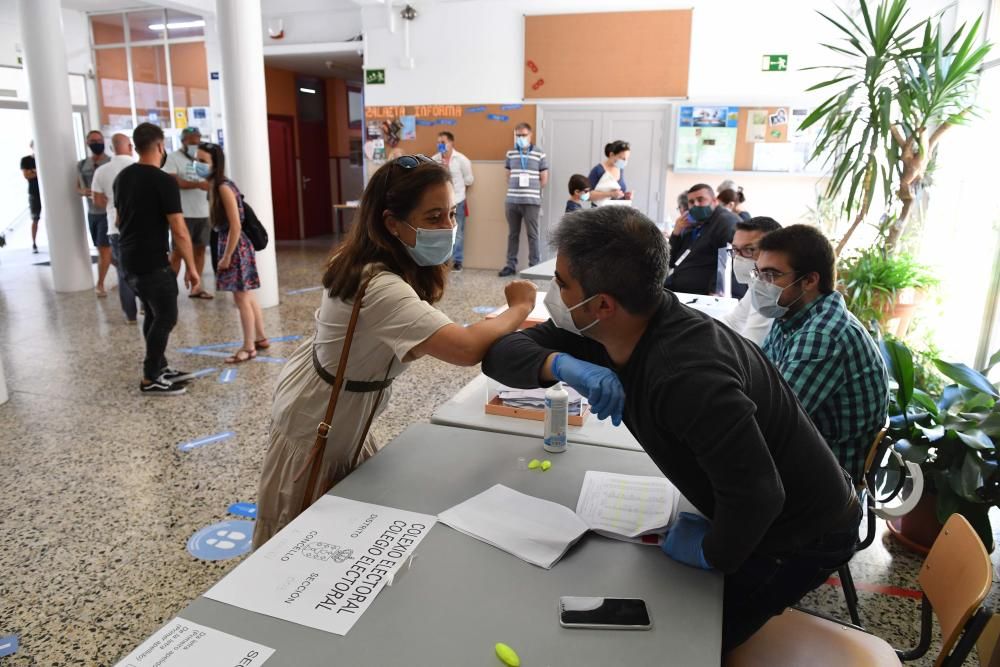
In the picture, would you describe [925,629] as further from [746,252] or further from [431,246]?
[746,252]

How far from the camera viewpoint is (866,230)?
685cm

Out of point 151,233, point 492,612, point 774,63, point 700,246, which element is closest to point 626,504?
point 492,612

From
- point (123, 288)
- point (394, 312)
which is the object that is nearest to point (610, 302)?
point (394, 312)

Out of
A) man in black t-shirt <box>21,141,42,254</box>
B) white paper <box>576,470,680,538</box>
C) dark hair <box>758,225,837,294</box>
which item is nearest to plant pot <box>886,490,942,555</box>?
dark hair <box>758,225,837,294</box>

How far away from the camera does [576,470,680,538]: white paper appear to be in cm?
Result: 146

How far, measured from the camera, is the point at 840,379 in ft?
6.53

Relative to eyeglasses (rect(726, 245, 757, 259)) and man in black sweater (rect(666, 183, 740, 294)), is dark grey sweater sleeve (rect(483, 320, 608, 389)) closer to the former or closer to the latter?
eyeglasses (rect(726, 245, 757, 259))

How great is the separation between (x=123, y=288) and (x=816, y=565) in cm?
618

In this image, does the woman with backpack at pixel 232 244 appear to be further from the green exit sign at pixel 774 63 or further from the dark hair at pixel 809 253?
the green exit sign at pixel 774 63

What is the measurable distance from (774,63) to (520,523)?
7.43 metres

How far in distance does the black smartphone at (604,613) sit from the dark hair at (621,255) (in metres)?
0.53

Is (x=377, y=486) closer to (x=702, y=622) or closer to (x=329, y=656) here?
(x=329, y=656)

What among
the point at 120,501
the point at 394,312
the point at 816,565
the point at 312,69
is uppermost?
the point at 312,69

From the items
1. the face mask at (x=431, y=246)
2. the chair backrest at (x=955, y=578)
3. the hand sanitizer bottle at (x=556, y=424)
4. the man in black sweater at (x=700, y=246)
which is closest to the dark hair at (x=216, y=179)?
the man in black sweater at (x=700, y=246)
